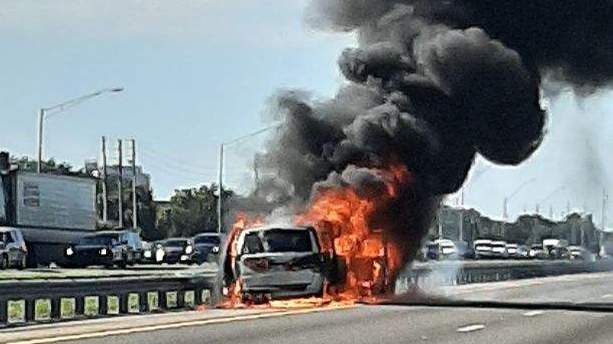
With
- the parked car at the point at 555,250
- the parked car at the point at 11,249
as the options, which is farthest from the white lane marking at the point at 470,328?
the parked car at the point at 555,250

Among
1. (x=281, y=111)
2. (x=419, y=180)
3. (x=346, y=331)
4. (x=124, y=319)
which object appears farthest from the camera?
(x=281, y=111)

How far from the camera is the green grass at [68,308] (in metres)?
29.0

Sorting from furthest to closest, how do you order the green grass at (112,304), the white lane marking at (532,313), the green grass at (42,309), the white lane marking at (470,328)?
the white lane marking at (532,313), the green grass at (112,304), the green grass at (42,309), the white lane marking at (470,328)

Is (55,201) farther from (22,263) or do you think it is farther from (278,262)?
(278,262)

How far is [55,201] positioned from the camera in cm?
6209

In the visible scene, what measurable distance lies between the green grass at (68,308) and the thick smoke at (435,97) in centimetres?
576

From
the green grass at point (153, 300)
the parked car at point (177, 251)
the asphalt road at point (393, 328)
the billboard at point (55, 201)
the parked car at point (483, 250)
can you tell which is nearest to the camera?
the asphalt road at point (393, 328)

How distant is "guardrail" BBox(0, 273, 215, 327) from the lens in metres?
27.3

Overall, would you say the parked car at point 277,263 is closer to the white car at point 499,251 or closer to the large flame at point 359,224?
the large flame at point 359,224

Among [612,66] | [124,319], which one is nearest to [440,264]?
[612,66]

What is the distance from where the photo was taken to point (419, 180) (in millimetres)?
34438

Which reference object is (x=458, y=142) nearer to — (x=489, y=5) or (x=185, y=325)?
(x=489, y=5)

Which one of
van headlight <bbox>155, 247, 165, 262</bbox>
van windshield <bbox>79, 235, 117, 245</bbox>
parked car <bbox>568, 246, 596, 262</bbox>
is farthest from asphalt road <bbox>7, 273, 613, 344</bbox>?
parked car <bbox>568, 246, 596, 262</bbox>

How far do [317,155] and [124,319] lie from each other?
8.50m
